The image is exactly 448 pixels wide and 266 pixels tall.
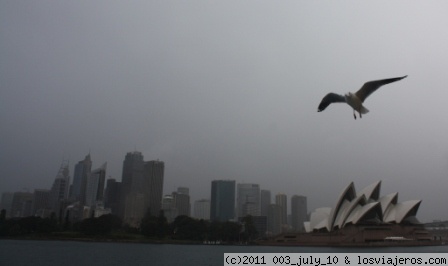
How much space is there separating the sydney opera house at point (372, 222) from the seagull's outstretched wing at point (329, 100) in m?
40.8

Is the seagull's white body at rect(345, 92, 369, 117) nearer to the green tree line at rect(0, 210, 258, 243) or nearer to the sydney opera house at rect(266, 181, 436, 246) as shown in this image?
the sydney opera house at rect(266, 181, 436, 246)

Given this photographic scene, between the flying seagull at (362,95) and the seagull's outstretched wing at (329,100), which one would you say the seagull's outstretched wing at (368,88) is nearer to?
the flying seagull at (362,95)

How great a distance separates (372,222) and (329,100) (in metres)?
43.0

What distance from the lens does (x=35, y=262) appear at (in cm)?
2334

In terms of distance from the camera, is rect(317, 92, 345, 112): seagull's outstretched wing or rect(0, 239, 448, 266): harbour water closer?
Result: rect(317, 92, 345, 112): seagull's outstretched wing

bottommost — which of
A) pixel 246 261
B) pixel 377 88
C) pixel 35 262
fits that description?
pixel 35 262

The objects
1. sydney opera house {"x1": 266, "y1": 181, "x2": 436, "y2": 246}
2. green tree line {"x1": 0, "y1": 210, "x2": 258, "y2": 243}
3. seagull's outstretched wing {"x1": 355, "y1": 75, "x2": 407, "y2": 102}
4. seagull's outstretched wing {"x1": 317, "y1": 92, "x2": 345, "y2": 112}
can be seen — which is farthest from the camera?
green tree line {"x1": 0, "y1": 210, "x2": 258, "y2": 243}

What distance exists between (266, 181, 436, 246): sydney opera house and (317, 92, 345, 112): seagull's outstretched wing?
40.8 metres

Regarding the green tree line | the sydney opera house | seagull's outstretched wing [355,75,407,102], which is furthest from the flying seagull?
the green tree line

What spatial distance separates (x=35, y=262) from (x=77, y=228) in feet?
125

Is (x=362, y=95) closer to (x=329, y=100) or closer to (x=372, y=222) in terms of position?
(x=329, y=100)

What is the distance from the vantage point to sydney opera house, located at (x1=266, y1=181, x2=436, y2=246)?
A: 44125 millimetres

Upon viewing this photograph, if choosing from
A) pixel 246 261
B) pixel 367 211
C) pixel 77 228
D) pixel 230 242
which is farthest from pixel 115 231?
Result: pixel 246 261

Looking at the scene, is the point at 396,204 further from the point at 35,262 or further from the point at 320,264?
the point at 320,264
